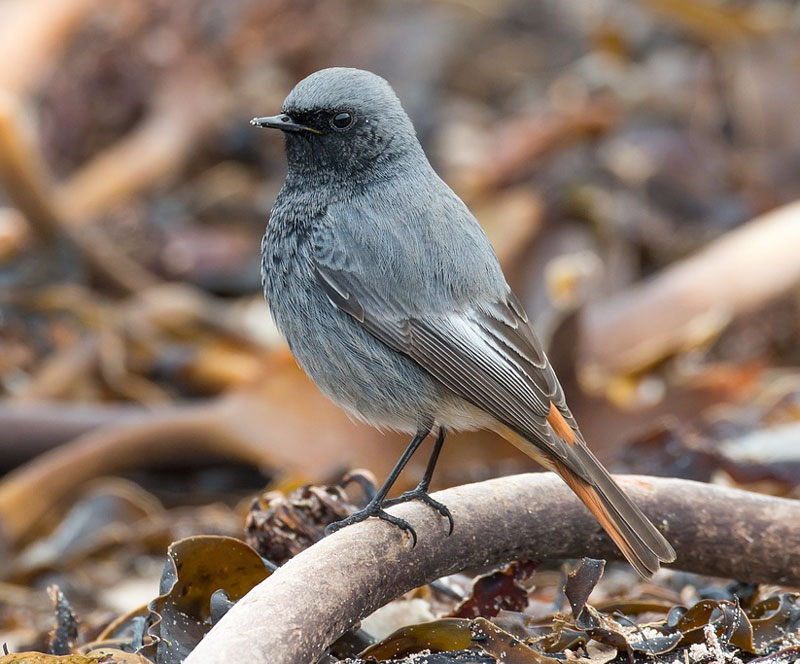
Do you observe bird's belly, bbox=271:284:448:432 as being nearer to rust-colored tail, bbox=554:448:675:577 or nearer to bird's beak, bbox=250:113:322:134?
bird's beak, bbox=250:113:322:134

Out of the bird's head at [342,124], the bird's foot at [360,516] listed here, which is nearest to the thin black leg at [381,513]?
the bird's foot at [360,516]

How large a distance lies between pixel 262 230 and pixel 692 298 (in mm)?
2283

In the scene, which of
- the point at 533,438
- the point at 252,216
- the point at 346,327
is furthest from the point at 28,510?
the point at 252,216

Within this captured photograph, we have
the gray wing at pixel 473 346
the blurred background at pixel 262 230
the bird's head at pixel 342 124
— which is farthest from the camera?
the blurred background at pixel 262 230

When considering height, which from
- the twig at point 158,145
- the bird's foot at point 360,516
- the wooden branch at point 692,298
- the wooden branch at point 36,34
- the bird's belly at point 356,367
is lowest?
the wooden branch at point 692,298

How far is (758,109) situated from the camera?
719 cm

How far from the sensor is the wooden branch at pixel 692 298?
17.4 ft

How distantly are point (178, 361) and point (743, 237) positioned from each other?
2.57 m

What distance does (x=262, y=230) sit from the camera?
6469mm

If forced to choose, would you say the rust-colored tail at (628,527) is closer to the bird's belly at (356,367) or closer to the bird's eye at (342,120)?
the bird's belly at (356,367)

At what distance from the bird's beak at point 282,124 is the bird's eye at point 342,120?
0.17 ft

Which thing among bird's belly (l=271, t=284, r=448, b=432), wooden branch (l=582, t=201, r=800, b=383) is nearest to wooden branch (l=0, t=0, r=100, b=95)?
wooden branch (l=582, t=201, r=800, b=383)

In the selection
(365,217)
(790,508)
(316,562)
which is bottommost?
(790,508)

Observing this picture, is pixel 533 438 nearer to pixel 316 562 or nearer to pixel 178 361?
pixel 316 562
